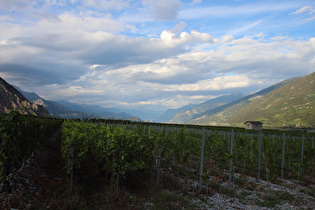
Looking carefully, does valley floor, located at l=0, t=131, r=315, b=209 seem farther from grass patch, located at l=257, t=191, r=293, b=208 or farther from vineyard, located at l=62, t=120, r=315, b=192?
vineyard, located at l=62, t=120, r=315, b=192

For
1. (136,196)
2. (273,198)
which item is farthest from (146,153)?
(273,198)

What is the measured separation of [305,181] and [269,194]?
246 inches

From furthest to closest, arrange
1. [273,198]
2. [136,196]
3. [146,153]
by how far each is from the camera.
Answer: [146,153] → [273,198] → [136,196]

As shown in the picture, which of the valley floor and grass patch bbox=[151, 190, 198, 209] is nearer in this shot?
the valley floor

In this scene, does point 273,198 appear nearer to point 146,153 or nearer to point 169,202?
point 169,202

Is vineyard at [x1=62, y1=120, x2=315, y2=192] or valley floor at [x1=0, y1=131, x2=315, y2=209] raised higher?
vineyard at [x1=62, y1=120, x2=315, y2=192]

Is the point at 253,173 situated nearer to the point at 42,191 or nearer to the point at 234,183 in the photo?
the point at 234,183

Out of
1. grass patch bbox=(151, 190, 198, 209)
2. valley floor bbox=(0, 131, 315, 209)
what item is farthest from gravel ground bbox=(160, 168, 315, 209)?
grass patch bbox=(151, 190, 198, 209)

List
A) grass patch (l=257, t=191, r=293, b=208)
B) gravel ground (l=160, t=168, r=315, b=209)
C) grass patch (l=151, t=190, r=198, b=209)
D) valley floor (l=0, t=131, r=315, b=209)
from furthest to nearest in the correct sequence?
grass patch (l=257, t=191, r=293, b=208) → gravel ground (l=160, t=168, r=315, b=209) → grass patch (l=151, t=190, r=198, b=209) → valley floor (l=0, t=131, r=315, b=209)

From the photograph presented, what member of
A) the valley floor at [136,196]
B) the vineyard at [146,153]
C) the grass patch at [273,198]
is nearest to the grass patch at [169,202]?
the valley floor at [136,196]

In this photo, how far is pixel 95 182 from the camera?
28.1 ft

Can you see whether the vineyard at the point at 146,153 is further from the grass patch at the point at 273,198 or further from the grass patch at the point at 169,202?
the grass patch at the point at 273,198

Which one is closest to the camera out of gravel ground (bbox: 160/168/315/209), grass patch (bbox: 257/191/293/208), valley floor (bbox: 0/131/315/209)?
valley floor (bbox: 0/131/315/209)

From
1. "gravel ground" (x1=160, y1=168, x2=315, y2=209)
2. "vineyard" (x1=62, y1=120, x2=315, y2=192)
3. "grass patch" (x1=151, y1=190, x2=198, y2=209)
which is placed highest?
"vineyard" (x1=62, y1=120, x2=315, y2=192)
